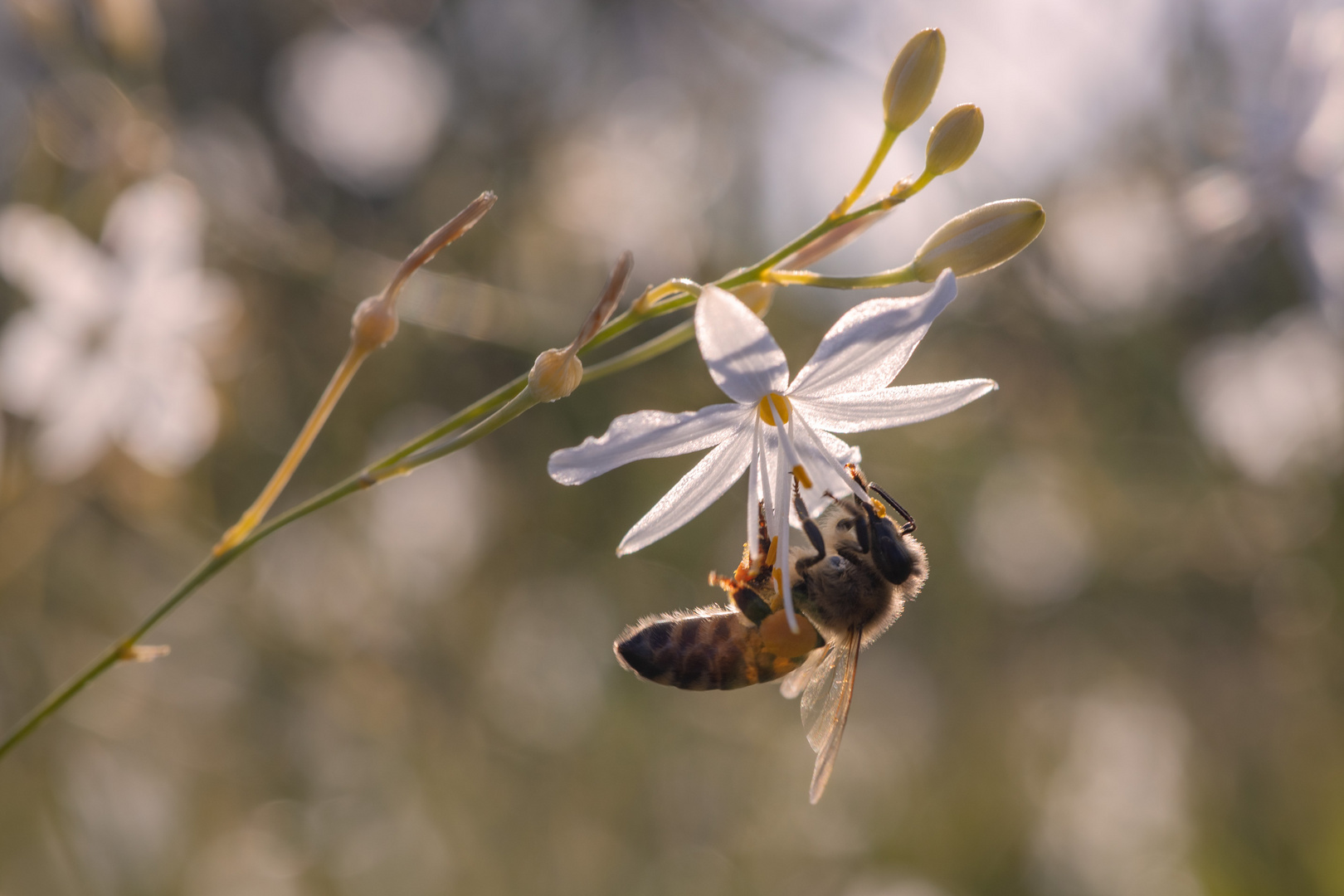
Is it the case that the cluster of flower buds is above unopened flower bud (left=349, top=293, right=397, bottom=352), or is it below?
below

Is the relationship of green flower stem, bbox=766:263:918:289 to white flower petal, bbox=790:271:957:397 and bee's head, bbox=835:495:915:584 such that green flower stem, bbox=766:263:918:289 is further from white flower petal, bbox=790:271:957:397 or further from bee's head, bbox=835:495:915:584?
bee's head, bbox=835:495:915:584

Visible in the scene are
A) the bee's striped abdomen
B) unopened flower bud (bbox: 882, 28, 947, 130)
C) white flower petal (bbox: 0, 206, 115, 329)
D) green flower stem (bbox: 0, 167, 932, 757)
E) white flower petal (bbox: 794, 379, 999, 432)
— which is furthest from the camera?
white flower petal (bbox: 0, 206, 115, 329)

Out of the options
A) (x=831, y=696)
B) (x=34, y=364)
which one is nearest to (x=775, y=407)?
(x=831, y=696)

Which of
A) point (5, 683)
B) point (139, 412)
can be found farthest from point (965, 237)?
point (5, 683)

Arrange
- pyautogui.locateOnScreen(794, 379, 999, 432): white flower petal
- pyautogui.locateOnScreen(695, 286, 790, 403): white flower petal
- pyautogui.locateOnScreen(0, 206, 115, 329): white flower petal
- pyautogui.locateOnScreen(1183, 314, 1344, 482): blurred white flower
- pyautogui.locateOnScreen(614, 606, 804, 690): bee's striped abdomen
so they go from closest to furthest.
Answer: pyautogui.locateOnScreen(695, 286, 790, 403): white flower petal
pyautogui.locateOnScreen(794, 379, 999, 432): white flower petal
pyautogui.locateOnScreen(614, 606, 804, 690): bee's striped abdomen
pyautogui.locateOnScreen(0, 206, 115, 329): white flower petal
pyautogui.locateOnScreen(1183, 314, 1344, 482): blurred white flower

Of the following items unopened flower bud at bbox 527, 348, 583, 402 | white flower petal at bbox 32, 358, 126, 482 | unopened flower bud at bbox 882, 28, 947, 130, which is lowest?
unopened flower bud at bbox 882, 28, 947, 130

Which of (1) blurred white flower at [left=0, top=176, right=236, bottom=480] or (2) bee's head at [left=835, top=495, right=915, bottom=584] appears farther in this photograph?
(1) blurred white flower at [left=0, top=176, right=236, bottom=480]

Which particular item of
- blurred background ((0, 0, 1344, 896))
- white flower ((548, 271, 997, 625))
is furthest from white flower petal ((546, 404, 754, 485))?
blurred background ((0, 0, 1344, 896))
